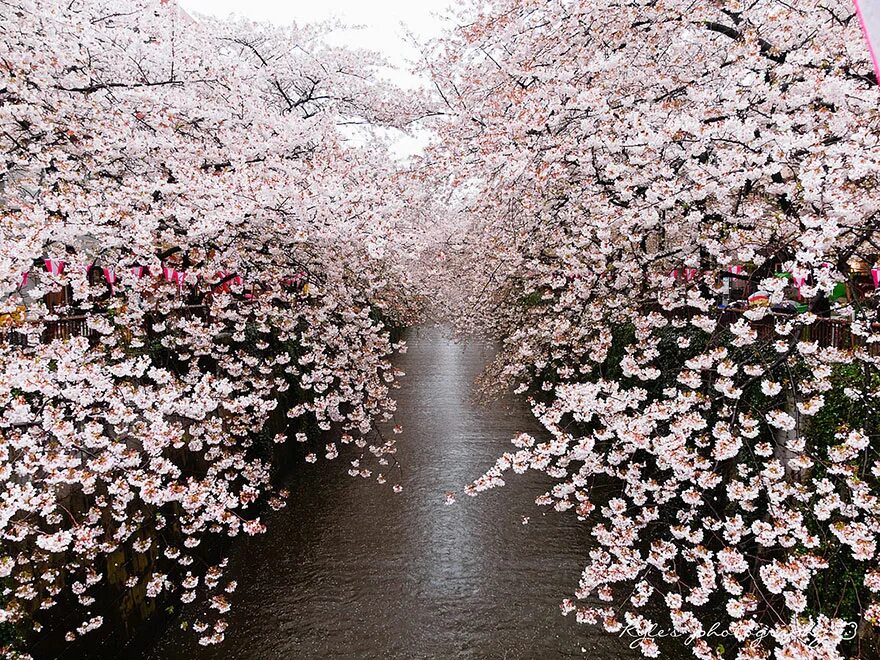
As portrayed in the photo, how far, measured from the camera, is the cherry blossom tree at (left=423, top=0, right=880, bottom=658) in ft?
14.3

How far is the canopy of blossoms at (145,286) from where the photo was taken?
15.5 ft

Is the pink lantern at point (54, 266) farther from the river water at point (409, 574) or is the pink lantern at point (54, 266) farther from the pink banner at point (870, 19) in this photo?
the pink banner at point (870, 19)

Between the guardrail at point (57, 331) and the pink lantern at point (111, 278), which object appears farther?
the pink lantern at point (111, 278)

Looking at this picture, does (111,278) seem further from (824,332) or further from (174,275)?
(824,332)

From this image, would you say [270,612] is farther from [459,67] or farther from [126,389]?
[459,67]

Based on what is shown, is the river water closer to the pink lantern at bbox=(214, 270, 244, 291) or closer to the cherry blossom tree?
the cherry blossom tree

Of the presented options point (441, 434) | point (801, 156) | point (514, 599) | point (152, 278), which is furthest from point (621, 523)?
point (441, 434)

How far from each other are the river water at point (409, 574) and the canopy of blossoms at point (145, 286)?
0.64 metres

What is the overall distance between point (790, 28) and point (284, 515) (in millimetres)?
9786

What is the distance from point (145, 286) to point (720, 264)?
6521 mm

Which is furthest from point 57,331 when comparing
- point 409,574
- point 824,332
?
point 824,332

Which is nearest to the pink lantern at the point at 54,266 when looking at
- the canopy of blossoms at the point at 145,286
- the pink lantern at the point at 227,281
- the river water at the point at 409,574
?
the canopy of blossoms at the point at 145,286

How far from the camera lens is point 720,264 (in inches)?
221

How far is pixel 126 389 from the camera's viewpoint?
196 inches
